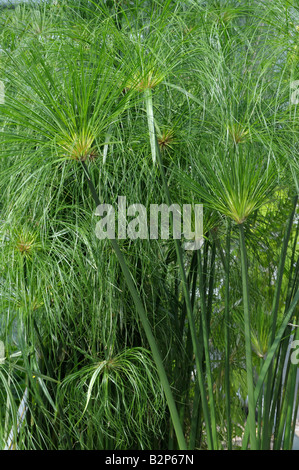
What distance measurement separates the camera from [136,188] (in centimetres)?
98

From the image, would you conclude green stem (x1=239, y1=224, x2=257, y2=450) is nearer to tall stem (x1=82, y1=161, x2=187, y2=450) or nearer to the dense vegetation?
the dense vegetation

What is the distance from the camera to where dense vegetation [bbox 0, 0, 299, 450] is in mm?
847

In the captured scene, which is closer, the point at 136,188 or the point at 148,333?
the point at 148,333

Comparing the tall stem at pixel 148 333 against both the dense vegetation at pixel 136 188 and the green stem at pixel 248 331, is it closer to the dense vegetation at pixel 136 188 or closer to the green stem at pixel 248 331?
the dense vegetation at pixel 136 188

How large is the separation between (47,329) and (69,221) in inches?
8.3

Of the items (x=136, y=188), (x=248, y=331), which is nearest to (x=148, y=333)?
(x=248, y=331)

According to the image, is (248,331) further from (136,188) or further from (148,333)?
(136,188)

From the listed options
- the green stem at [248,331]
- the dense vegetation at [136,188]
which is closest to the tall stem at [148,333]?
the dense vegetation at [136,188]

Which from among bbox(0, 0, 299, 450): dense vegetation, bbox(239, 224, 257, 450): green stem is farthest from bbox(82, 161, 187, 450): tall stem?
bbox(239, 224, 257, 450): green stem

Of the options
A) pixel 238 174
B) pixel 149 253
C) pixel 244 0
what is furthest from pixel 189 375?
pixel 244 0

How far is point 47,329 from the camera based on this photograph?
1.05 meters

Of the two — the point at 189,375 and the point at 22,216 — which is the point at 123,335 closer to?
the point at 189,375

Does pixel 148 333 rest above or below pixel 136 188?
below

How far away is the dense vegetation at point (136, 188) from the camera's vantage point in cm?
85
